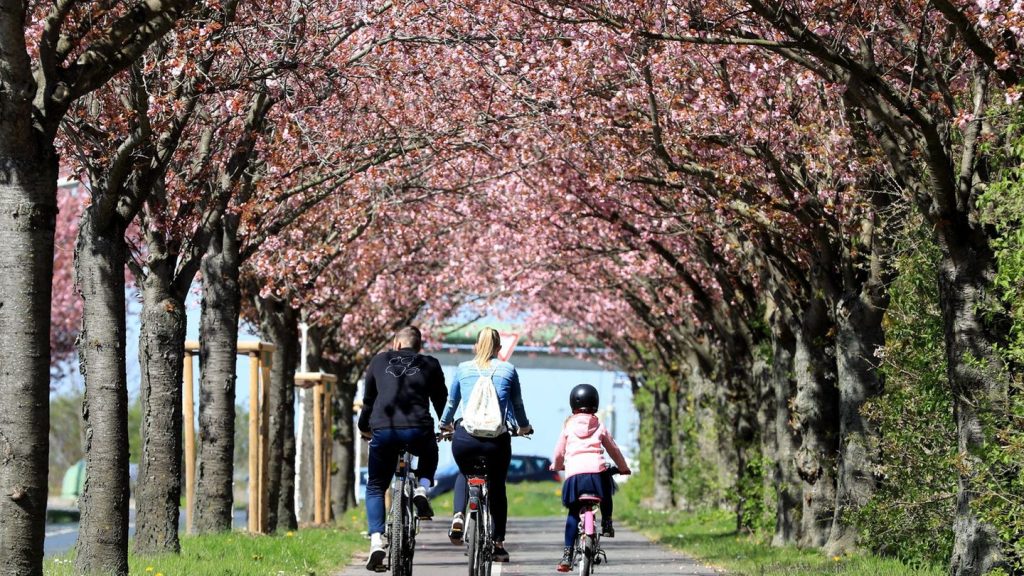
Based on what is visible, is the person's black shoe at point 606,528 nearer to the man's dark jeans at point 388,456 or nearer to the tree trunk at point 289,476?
the man's dark jeans at point 388,456

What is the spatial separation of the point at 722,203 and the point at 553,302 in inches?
1029

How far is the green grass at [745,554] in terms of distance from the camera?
13625 mm

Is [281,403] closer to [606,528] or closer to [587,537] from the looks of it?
[606,528]

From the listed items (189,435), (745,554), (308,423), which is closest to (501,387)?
(745,554)

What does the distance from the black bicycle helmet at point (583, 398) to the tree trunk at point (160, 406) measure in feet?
14.4

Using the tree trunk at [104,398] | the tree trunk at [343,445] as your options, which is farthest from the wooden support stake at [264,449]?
the tree trunk at [343,445]

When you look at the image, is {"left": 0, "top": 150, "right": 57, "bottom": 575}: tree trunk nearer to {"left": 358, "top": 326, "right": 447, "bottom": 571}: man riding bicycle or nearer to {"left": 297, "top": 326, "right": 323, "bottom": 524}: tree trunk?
{"left": 358, "top": 326, "right": 447, "bottom": 571}: man riding bicycle

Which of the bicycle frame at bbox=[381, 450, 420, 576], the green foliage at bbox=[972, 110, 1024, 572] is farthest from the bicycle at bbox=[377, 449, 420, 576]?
the green foliage at bbox=[972, 110, 1024, 572]

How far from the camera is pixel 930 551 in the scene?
14289 millimetres

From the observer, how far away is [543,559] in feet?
59.8

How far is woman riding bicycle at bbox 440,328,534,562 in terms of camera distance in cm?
1121

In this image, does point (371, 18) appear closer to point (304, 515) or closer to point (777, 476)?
point (777, 476)

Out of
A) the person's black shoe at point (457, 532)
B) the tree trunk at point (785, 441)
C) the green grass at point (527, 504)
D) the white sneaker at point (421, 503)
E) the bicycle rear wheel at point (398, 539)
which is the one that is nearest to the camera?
the bicycle rear wheel at point (398, 539)

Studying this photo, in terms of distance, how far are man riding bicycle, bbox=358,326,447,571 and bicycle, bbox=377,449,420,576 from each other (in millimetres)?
67
